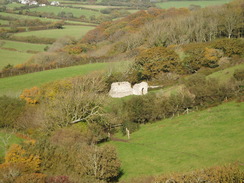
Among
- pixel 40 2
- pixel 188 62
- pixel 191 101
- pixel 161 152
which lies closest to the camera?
pixel 161 152

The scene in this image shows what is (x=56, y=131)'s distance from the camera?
1399 inches

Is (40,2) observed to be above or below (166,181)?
above

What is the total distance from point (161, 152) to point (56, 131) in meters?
12.3

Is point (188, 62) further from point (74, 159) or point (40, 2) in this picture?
point (40, 2)

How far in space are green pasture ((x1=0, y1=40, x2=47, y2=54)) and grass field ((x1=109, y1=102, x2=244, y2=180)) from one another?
7085 centimetres

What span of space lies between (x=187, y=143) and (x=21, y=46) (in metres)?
83.0

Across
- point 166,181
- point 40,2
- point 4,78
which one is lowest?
point 4,78

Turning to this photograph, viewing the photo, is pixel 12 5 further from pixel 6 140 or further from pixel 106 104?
pixel 6 140

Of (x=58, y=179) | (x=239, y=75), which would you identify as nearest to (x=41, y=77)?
(x=239, y=75)

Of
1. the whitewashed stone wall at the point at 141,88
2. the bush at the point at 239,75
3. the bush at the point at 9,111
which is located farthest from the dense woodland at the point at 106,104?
the whitewashed stone wall at the point at 141,88

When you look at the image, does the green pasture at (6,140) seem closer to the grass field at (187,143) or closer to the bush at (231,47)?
the grass field at (187,143)

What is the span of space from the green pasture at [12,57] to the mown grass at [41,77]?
13952 millimetres

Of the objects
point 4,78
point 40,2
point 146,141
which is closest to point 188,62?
point 146,141

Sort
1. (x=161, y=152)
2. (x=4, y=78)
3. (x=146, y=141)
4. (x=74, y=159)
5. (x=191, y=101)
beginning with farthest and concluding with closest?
1. (x=4, y=78)
2. (x=191, y=101)
3. (x=146, y=141)
4. (x=161, y=152)
5. (x=74, y=159)
